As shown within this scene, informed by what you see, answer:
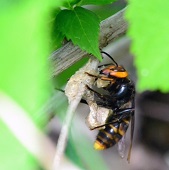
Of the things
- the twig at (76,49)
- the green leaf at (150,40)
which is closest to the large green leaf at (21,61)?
the green leaf at (150,40)

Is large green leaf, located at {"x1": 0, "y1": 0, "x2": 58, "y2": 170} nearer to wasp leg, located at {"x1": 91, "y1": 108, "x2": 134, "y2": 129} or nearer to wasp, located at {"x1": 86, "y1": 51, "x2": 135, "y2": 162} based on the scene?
wasp, located at {"x1": 86, "y1": 51, "x2": 135, "y2": 162}

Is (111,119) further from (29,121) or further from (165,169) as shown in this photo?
(29,121)

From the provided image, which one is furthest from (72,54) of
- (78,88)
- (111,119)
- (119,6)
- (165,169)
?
(165,169)

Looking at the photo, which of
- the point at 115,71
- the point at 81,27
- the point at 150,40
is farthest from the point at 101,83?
the point at 150,40

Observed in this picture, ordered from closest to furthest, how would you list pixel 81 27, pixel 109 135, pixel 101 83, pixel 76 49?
pixel 81 27 → pixel 76 49 → pixel 101 83 → pixel 109 135

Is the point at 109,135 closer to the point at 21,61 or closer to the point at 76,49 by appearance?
the point at 76,49

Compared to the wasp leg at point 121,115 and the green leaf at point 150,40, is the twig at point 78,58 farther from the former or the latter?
the green leaf at point 150,40
